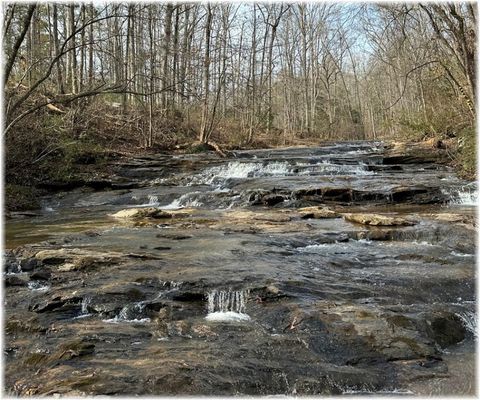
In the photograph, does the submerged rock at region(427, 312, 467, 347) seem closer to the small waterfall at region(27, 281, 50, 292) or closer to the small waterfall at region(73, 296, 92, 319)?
the small waterfall at region(73, 296, 92, 319)

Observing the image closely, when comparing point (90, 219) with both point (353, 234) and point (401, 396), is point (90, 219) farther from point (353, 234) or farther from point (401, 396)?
point (401, 396)

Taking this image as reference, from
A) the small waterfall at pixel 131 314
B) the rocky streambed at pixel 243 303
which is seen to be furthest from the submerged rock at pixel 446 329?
the small waterfall at pixel 131 314

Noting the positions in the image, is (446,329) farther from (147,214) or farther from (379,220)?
(147,214)

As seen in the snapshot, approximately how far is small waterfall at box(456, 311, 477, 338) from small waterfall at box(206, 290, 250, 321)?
2125 mm

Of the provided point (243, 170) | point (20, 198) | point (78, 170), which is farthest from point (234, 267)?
point (78, 170)

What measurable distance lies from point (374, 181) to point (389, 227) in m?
4.65

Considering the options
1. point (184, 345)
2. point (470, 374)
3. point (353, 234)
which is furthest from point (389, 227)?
point (184, 345)

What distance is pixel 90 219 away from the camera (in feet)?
34.8

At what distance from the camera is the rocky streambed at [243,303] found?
12.3ft

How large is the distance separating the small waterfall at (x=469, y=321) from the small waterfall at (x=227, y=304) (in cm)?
212

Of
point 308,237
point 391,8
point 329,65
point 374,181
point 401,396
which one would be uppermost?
point 329,65

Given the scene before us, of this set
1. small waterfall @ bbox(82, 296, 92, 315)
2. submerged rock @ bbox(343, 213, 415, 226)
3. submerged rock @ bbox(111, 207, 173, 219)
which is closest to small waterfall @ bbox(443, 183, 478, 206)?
submerged rock @ bbox(343, 213, 415, 226)

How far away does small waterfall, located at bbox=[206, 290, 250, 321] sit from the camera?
4910mm

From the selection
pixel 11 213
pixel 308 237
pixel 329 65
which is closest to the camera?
pixel 308 237
